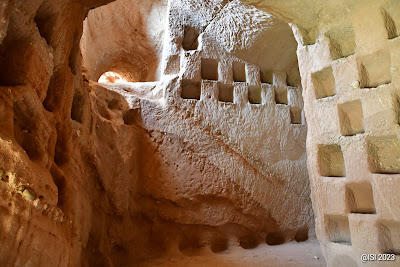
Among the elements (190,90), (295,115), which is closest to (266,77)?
(295,115)

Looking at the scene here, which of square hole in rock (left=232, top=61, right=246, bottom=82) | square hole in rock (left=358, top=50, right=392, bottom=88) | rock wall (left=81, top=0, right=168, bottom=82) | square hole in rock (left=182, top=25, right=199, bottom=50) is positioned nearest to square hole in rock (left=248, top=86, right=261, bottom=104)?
square hole in rock (left=232, top=61, right=246, bottom=82)

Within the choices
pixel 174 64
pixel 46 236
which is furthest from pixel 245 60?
pixel 46 236

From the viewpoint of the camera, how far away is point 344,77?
2404 millimetres

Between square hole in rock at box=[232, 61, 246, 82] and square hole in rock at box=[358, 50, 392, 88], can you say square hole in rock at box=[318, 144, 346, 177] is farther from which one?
square hole in rock at box=[232, 61, 246, 82]

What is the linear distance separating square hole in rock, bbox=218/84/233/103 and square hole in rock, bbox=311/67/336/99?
7.23 ft

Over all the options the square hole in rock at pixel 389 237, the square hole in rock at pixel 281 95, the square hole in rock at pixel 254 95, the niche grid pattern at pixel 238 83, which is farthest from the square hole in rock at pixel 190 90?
the square hole in rock at pixel 389 237

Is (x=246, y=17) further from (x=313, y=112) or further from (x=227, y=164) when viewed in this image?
(x=313, y=112)

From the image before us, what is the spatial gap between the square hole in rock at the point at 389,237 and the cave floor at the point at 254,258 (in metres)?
1.55

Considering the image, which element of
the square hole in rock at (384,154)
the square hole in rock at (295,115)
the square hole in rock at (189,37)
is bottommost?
the square hole in rock at (384,154)

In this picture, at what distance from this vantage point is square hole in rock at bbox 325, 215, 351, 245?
234 centimetres

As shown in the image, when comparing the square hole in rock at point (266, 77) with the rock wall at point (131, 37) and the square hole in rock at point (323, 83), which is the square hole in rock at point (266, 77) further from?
the square hole in rock at point (323, 83)

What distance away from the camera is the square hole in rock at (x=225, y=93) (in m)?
4.80

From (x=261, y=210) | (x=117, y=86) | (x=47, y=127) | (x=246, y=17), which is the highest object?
(x=246, y=17)

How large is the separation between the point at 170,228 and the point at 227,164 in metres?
1.06
